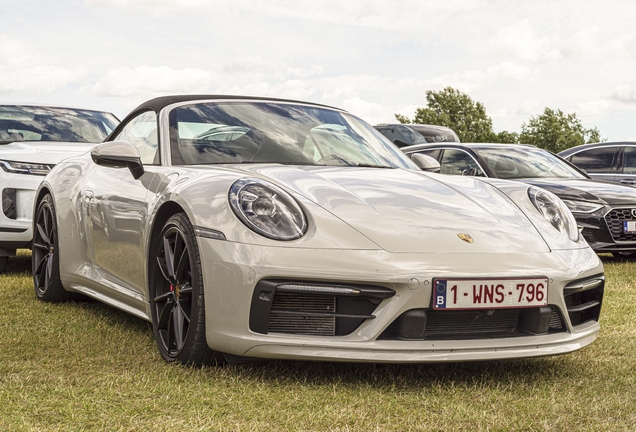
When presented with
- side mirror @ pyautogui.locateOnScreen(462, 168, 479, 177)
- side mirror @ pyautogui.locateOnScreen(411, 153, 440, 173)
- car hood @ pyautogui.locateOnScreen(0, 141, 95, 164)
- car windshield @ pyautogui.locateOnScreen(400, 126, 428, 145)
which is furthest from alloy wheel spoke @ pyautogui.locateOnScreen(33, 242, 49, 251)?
car windshield @ pyautogui.locateOnScreen(400, 126, 428, 145)

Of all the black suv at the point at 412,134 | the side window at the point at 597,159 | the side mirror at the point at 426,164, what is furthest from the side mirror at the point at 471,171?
the black suv at the point at 412,134

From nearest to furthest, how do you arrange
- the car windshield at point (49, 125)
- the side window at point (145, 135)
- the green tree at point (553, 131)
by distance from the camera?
the side window at point (145, 135), the car windshield at point (49, 125), the green tree at point (553, 131)

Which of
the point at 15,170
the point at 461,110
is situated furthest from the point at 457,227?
the point at 461,110

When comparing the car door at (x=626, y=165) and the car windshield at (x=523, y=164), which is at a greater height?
the car windshield at (x=523, y=164)

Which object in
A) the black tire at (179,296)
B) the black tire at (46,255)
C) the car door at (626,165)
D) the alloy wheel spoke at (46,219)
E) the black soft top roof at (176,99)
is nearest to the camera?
the black tire at (179,296)

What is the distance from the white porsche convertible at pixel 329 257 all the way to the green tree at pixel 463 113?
69192 mm

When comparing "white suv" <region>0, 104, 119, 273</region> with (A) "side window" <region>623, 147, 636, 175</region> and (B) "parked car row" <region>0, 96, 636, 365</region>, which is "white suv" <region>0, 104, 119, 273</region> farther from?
(A) "side window" <region>623, 147, 636, 175</region>

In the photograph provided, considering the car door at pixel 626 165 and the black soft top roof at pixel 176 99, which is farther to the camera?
the car door at pixel 626 165

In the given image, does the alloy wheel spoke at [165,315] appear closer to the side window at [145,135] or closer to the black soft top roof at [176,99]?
the side window at [145,135]

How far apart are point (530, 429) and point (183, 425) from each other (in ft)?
3.84

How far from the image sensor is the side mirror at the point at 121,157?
427cm

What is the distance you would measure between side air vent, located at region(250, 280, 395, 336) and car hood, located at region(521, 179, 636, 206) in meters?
5.41

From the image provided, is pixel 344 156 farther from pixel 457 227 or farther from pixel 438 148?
pixel 438 148

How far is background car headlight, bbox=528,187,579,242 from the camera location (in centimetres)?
399
